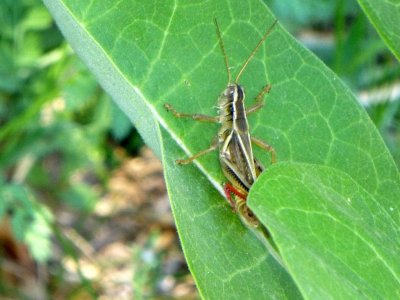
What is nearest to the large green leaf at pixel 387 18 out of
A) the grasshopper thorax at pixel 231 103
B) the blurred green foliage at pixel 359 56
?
the grasshopper thorax at pixel 231 103

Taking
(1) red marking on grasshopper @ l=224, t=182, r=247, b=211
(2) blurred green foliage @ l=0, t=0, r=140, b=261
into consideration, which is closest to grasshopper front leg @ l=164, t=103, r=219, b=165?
(1) red marking on grasshopper @ l=224, t=182, r=247, b=211

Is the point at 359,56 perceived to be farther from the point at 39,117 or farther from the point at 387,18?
the point at 387,18

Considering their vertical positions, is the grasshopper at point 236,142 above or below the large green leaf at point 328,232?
above

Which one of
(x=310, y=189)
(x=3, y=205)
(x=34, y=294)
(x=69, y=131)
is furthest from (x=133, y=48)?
(x=34, y=294)

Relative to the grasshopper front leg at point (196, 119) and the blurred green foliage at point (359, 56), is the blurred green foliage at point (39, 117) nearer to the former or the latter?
the blurred green foliage at point (359, 56)

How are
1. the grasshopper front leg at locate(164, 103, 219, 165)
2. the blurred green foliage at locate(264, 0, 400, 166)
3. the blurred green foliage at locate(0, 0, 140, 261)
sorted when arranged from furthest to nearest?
1. the blurred green foliage at locate(264, 0, 400, 166)
2. the blurred green foliage at locate(0, 0, 140, 261)
3. the grasshopper front leg at locate(164, 103, 219, 165)

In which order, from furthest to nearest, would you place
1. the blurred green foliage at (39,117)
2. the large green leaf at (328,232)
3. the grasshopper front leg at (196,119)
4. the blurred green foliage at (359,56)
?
the blurred green foliage at (359,56), the blurred green foliage at (39,117), the grasshopper front leg at (196,119), the large green leaf at (328,232)

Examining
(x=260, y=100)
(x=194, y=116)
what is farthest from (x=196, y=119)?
(x=260, y=100)

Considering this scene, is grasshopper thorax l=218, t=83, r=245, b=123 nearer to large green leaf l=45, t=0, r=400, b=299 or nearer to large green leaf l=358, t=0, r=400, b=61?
large green leaf l=45, t=0, r=400, b=299
